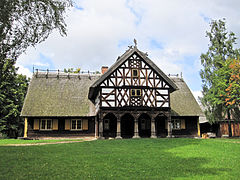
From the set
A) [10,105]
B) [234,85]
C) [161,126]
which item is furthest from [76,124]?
[234,85]

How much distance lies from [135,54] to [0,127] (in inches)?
807

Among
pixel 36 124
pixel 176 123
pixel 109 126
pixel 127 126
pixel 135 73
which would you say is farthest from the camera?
pixel 176 123

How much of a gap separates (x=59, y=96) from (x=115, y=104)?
798 cm

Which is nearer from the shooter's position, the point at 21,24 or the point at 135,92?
the point at 21,24

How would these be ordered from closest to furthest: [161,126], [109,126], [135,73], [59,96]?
[135,73] → [109,126] → [161,126] → [59,96]

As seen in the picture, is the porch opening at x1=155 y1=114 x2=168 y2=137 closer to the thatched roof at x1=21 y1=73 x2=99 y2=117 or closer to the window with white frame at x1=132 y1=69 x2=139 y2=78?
the window with white frame at x1=132 y1=69 x2=139 y2=78

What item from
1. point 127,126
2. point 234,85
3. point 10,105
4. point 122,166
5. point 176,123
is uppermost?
point 234,85

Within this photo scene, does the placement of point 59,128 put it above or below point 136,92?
below

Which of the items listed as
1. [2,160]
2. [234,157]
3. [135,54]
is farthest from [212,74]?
[2,160]

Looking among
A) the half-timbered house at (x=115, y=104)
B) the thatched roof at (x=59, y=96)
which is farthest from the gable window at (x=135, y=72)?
the thatched roof at (x=59, y=96)

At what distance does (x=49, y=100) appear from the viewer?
26859 mm

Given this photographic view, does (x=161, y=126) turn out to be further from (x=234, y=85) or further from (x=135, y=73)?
(x=234, y=85)

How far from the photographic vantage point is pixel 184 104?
28.4m

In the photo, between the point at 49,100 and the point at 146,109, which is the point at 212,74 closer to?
the point at 146,109
